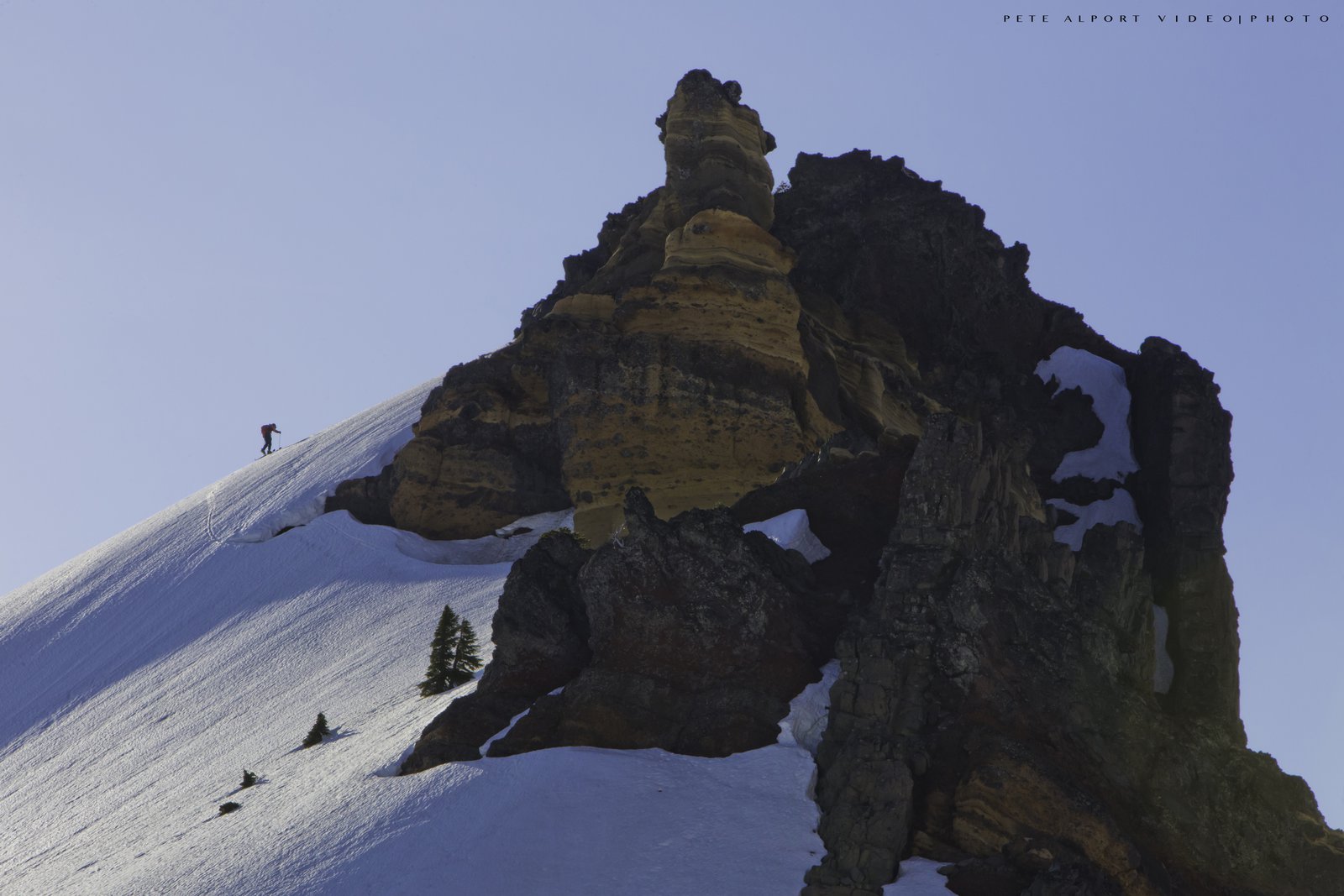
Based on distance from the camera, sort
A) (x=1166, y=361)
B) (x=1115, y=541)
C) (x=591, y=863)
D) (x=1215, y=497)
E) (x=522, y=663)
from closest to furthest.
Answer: (x=591, y=863)
(x=522, y=663)
(x=1115, y=541)
(x=1215, y=497)
(x=1166, y=361)

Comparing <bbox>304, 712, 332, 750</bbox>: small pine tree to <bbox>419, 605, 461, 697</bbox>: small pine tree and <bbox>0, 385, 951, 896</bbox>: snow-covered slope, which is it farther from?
<bbox>419, 605, 461, 697</bbox>: small pine tree

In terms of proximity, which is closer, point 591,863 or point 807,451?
point 591,863

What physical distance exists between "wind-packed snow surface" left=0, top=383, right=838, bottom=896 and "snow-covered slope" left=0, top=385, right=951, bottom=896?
73mm

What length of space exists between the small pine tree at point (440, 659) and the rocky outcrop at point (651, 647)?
454 cm

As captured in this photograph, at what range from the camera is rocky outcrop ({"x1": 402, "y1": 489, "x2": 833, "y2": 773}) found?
37250 millimetres

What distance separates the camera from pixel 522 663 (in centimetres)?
4009

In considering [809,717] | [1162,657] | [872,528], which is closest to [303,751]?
[809,717]

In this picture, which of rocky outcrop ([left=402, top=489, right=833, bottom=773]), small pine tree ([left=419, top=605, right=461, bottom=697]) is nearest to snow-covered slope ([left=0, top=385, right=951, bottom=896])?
small pine tree ([left=419, top=605, right=461, bottom=697])

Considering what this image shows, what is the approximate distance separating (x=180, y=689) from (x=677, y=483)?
54.0 ft

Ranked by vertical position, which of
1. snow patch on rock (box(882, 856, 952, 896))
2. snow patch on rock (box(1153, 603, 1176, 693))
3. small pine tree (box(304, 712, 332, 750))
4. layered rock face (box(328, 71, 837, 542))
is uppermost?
layered rock face (box(328, 71, 837, 542))

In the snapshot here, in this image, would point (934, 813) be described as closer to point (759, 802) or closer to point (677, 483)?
point (759, 802)

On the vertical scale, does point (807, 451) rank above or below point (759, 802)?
above

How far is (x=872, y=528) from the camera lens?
43.5 metres

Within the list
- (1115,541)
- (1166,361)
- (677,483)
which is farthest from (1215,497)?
(677,483)
